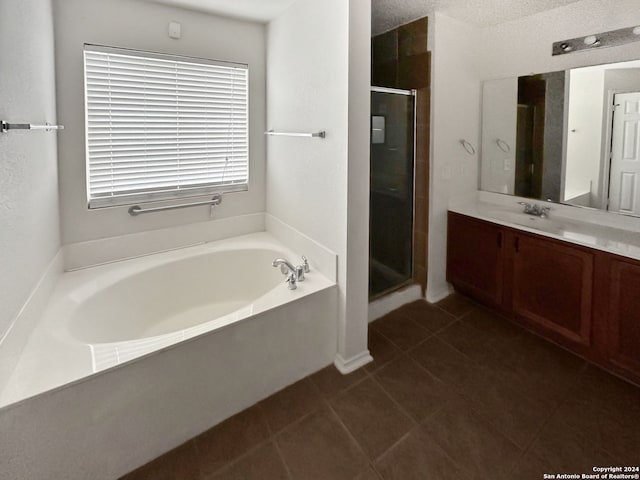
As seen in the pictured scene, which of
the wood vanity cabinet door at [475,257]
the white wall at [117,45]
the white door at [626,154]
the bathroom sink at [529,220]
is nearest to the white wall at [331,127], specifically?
the white wall at [117,45]

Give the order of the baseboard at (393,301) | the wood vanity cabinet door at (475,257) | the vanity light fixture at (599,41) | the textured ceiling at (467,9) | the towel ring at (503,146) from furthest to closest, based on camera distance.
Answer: the towel ring at (503,146) → the baseboard at (393,301) → the wood vanity cabinet door at (475,257) → the textured ceiling at (467,9) → the vanity light fixture at (599,41)

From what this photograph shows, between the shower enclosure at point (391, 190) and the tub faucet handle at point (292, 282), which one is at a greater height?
the shower enclosure at point (391, 190)

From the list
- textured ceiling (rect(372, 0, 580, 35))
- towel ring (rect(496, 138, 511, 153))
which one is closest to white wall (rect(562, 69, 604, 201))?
towel ring (rect(496, 138, 511, 153))

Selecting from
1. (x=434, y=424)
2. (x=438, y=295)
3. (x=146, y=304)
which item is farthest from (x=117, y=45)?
(x=438, y=295)

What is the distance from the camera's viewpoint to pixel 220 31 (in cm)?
251

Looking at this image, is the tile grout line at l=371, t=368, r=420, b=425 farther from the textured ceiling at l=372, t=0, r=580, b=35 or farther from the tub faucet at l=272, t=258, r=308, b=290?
the textured ceiling at l=372, t=0, r=580, b=35

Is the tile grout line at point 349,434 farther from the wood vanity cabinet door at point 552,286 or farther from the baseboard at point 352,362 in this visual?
the wood vanity cabinet door at point 552,286

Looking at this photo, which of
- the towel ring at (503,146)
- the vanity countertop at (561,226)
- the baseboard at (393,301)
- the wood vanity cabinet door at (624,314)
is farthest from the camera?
the towel ring at (503,146)

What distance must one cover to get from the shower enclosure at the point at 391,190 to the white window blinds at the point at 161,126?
1.08 m

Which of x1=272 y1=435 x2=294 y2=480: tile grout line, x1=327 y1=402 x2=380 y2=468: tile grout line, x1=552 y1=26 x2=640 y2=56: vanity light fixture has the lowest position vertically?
x1=272 y1=435 x2=294 y2=480: tile grout line

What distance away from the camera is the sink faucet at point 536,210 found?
102 inches

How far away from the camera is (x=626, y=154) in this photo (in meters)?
2.12

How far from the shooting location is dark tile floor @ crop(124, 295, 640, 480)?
4.72ft

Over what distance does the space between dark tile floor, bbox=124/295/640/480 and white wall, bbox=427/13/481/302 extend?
89 cm
